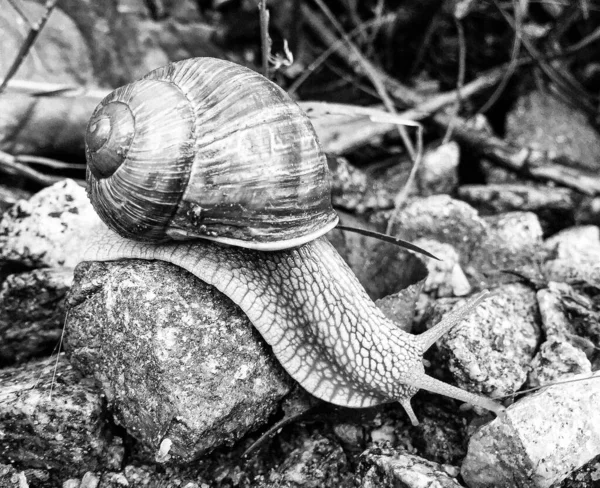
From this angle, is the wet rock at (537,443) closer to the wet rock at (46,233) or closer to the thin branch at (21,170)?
the wet rock at (46,233)

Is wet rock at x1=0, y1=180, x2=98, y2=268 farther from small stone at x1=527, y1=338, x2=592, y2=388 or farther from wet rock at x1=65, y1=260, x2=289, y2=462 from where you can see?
small stone at x1=527, y1=338, x2=592, y2=388

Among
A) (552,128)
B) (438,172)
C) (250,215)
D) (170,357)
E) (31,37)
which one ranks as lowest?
(170,357)

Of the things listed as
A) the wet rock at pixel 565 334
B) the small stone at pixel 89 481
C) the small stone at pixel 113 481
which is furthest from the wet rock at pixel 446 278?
the small stone at pixel 89 481

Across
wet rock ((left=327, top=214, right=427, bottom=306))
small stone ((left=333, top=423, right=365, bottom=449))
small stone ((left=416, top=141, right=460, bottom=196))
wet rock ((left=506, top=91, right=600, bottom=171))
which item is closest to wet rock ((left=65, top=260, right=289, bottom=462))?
small stone ((left=333, top=423, right=365, bottom=449))

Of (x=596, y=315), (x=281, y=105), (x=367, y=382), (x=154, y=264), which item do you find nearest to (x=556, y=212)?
(x=596, y=315)

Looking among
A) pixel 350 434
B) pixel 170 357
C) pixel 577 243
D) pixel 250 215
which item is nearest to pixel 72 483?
pixel 170 357

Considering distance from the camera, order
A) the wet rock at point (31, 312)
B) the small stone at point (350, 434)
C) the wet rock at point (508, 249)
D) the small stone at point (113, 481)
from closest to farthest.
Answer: the small stone at point (113, 481)
the small stone at point (350, 434)
the wet rock at point (31, 312)
the wet rock at point (508, 249)

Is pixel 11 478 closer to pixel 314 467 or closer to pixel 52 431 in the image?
pixel 52 431
